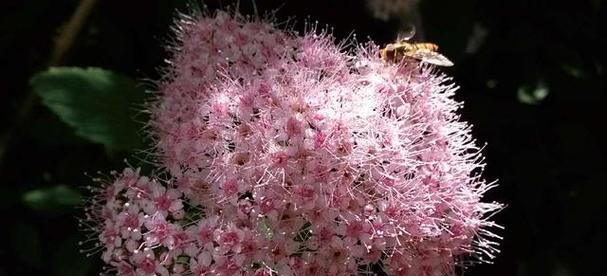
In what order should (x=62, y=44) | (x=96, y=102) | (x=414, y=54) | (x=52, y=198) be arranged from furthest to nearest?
(x=62, y=44) < (x=52, y=198) < (x=96, y=102) < (x=414, y=54)

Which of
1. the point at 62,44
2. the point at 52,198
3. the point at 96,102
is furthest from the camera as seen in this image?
the point at 62,44

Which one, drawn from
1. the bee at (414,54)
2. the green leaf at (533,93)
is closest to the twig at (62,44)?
the bee at (414,54)

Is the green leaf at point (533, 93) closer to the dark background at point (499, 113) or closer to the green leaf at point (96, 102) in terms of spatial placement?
the dark background at point (499, 113)

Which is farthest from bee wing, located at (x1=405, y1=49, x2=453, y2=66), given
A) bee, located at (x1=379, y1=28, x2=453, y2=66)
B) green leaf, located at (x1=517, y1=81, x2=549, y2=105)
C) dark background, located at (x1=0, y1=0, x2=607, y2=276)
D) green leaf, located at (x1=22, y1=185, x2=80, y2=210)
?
green leaf, located at (x1=22, y1=185, x2=80, y2=210)

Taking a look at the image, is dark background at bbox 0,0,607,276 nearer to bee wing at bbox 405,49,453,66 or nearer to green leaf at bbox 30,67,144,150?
green leaf at bbox 30,67,144,150

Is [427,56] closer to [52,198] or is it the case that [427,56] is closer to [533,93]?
[533,93]

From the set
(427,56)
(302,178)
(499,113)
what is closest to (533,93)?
(499,113)
